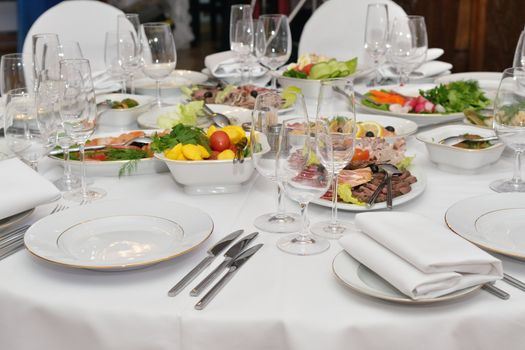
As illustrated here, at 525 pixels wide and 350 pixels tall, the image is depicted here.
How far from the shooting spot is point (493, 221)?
1.37 m

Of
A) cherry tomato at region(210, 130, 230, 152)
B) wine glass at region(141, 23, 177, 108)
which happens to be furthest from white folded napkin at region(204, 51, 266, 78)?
cherry tomato at region(210, 130, 230, 152)

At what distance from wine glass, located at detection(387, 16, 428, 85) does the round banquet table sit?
1.33m

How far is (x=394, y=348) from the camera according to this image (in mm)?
1049

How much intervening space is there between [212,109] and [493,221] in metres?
1.11

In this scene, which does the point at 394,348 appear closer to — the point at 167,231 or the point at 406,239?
the point at 406,239

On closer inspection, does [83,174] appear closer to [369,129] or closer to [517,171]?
[369,129]

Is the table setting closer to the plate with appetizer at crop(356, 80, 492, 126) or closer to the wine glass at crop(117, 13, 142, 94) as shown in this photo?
the plate with appetizer at crop(356, 80, 492, 126)

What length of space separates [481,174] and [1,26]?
7085 mm

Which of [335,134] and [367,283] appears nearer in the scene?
[367,283]

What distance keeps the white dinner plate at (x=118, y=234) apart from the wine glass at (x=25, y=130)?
33 centimetres

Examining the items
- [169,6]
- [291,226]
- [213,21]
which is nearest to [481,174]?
[291,226]

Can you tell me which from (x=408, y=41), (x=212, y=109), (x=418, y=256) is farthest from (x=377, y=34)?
(x=418, y=256)

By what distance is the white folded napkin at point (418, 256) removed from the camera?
105 cm

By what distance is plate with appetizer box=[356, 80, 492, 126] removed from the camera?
2115 millimetres
